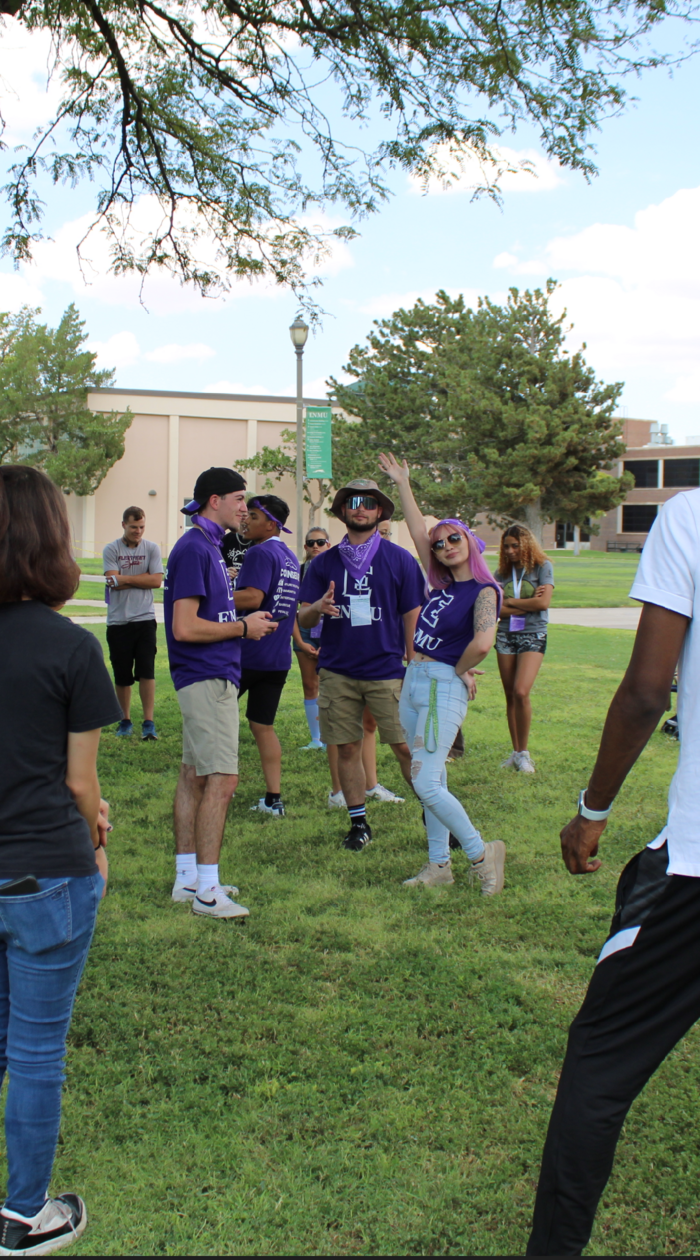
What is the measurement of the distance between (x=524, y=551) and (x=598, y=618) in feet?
51.2

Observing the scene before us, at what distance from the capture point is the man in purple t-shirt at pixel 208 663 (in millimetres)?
4508

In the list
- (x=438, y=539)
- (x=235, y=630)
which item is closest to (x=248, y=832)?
(x=235, y=630)

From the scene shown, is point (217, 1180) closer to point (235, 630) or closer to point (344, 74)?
point (235, 630)

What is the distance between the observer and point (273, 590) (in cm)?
594

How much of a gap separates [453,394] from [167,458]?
19.1m

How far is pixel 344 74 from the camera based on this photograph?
345 inches

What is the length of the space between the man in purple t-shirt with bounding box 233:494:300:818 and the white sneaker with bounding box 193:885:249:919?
69.1 inches

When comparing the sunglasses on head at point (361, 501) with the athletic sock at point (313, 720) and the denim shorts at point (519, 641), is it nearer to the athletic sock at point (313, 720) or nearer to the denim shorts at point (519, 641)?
the denim shorts at point (519, 641)

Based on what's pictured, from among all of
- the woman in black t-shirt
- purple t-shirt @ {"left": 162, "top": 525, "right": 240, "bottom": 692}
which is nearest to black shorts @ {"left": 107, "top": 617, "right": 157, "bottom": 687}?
purple t-shirt @ {"left": 162, "top": 525, "right": 240, "bottom": 692}

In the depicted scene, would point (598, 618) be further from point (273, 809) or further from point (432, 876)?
point (432, 876)

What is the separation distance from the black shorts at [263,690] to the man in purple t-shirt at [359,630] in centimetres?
62

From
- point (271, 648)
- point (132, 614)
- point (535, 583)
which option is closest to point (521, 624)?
point (535, 583)

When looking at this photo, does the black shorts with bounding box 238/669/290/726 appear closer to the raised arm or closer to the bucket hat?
the bucket hat

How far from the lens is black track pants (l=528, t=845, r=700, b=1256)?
190 cm
